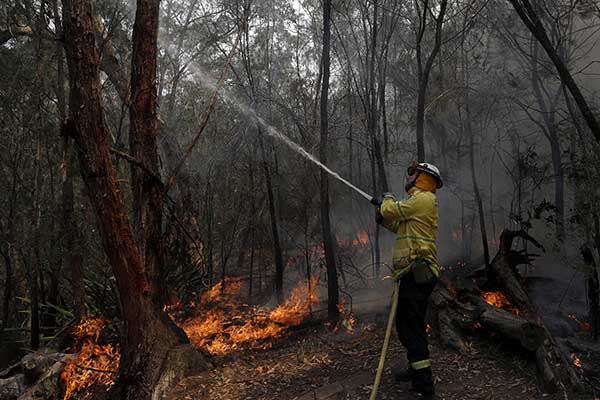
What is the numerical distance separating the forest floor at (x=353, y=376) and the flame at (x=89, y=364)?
4.04ft

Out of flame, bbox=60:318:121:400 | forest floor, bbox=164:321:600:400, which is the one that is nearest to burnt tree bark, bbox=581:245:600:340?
forest floor, bbox=164:321:600:400

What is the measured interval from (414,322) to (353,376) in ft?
3.69

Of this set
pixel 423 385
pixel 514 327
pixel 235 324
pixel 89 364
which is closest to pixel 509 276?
pixel 514 327

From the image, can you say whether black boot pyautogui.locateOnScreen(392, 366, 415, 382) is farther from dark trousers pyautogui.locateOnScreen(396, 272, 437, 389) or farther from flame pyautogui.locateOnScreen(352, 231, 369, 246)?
flame pyautogui.locateOnScreen(352, 231, 369, 246)

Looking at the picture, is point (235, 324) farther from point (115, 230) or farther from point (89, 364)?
point (115, 230)

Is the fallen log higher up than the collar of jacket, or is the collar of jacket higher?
the collar of jacket

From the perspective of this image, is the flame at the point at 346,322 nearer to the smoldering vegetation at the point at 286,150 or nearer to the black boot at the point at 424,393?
the smoldering vegetation at the point at 286,150

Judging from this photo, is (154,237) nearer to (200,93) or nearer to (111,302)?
(111,302)

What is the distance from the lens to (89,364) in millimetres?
5207

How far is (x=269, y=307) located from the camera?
9.88 meters

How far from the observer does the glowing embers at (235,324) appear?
642 centimetres

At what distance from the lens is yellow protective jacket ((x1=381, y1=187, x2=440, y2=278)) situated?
4.33 m

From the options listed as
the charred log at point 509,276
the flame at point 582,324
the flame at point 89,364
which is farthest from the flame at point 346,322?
the flame at point 582,324

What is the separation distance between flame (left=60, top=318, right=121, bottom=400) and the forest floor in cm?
123
